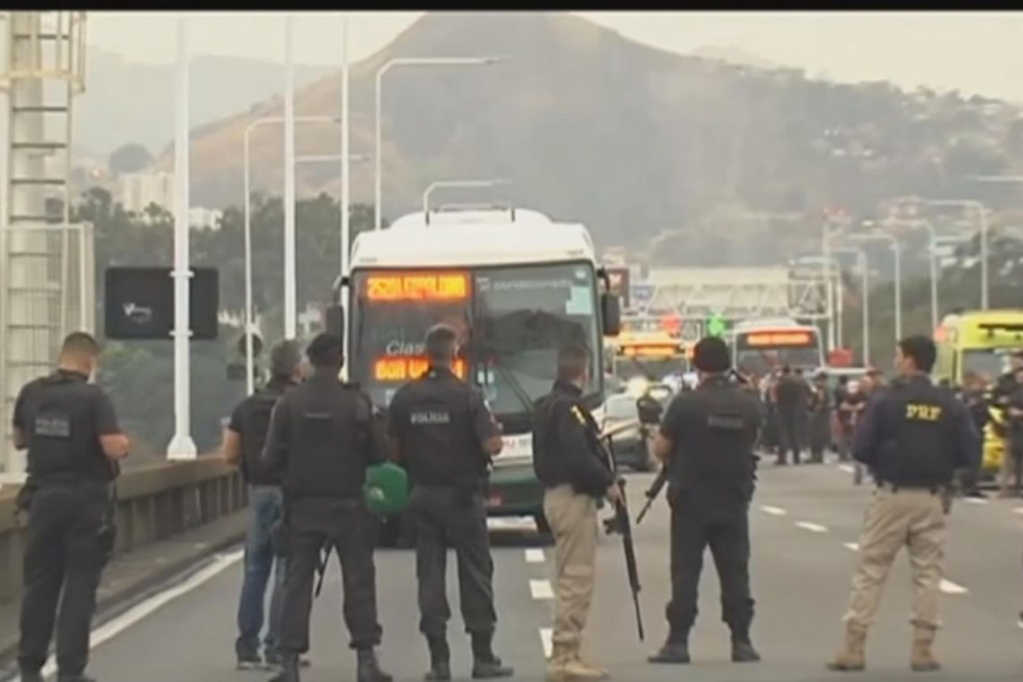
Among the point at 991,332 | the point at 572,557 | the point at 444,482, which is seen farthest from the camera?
the point at 991,332

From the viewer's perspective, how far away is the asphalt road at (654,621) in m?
16.9

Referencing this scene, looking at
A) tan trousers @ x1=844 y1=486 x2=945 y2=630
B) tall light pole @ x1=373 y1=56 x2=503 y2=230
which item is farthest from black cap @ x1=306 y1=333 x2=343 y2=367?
tall light pole @ x1=373 y1=56 x2=503 y2=230

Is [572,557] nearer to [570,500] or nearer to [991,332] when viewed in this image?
[570,500]

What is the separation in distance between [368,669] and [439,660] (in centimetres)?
73

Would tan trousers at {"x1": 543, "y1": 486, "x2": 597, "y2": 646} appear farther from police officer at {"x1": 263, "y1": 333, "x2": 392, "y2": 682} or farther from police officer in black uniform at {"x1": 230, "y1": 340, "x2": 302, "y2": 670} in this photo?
police officer in black uniform at {"x1": 230, "y1": 340, "x2": 302, "y2": 670}

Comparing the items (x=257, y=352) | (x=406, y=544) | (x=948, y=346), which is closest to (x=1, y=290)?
(x=406, y=544)

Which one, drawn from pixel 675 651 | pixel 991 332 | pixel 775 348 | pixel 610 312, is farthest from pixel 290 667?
pixel 775 348

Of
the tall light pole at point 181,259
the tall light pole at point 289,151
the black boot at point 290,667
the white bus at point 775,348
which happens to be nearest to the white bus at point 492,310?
the tall light pole at point 181,259

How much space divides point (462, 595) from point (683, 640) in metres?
1.54

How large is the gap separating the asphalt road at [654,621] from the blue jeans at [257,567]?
266 millimetres

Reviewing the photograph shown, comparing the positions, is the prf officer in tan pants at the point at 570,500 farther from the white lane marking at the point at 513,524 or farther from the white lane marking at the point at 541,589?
the white lane marking at the point at 513,524

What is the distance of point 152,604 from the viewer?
73.9 feet

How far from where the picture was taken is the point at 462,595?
53.6 feet
